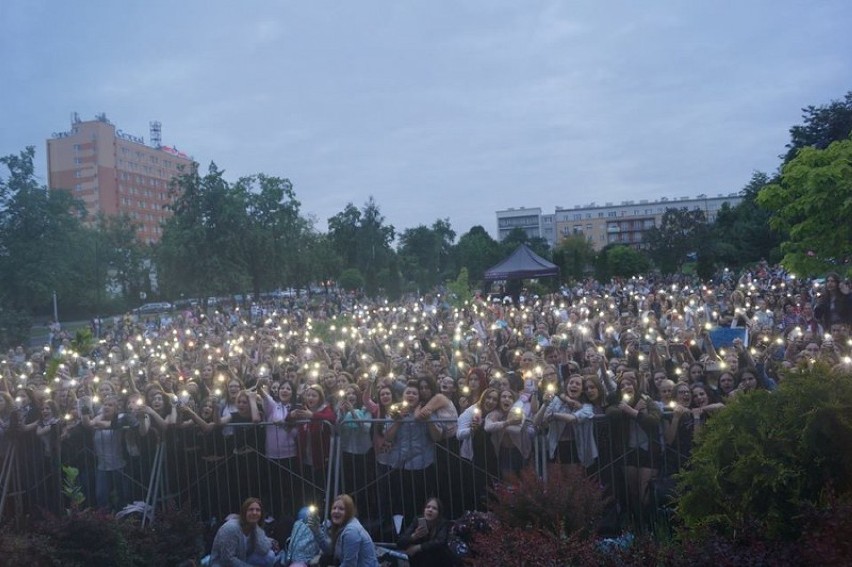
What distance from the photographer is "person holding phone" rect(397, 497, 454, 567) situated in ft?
21.6

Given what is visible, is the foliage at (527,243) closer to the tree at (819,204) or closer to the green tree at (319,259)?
the green tree at (319,259)

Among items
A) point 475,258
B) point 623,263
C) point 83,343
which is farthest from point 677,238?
point 83,343

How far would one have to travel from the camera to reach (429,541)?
669 centimetres

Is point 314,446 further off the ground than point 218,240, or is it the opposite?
point 218,240

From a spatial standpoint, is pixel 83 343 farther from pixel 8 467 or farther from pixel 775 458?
pixel 775 458

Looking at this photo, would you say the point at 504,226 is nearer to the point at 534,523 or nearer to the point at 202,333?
the point at 202,333

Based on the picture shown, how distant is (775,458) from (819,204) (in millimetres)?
16457

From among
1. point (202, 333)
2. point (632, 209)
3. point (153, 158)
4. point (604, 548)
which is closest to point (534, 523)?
point (604, 548)

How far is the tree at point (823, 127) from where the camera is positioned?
129ft

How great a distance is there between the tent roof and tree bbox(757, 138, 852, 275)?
48.4ft

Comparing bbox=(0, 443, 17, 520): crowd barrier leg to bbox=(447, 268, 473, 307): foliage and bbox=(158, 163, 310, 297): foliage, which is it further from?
bbox=(158, 163, 310, 297): foliage

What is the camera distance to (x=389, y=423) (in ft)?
26.2

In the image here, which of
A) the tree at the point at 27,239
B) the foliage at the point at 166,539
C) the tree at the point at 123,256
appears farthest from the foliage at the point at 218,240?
the foliage at the point at 166,539

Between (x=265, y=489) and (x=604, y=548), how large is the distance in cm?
472
